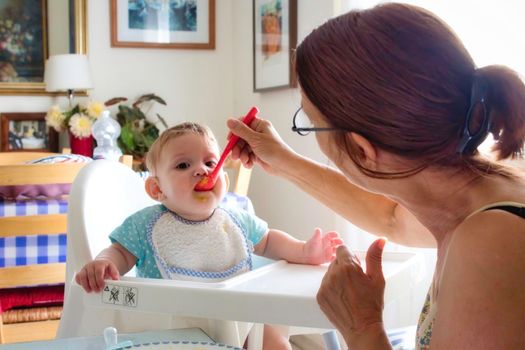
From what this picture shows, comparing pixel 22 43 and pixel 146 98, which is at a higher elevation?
pixel 22 43

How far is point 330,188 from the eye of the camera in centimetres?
148

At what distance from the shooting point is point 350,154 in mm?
880

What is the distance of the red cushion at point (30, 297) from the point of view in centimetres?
226

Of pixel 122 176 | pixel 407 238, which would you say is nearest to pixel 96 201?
pixel 122 176

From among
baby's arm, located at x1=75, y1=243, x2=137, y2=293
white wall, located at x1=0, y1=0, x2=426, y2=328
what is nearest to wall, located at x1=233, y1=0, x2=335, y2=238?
white wall, located at x1=0, y1=0, x2=426, y2=328

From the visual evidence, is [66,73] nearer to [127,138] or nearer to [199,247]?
[127,138]

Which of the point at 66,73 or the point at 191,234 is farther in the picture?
the point at 66,73

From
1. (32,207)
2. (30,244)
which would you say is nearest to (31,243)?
(30,244)

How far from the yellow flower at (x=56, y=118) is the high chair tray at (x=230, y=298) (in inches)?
108

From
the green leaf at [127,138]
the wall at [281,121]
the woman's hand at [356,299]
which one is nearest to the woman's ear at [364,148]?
the woman's hand at [356,299]

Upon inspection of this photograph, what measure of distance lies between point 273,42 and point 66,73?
111 cm

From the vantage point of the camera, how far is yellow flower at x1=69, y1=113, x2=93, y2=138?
352 centimetres

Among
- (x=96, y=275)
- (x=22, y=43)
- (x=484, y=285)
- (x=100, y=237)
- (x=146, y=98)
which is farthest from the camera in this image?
(x=146, y=98)

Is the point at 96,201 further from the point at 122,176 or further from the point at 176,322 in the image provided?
the point at 176,322
